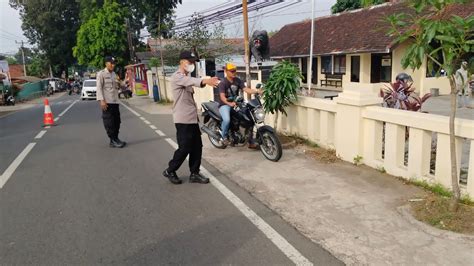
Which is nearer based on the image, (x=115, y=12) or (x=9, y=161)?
(x=9, y=161)

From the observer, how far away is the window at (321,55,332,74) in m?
25.4

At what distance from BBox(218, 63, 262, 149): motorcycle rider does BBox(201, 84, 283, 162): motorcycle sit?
0.36 feet

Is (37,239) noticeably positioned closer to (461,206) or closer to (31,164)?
(31,164)

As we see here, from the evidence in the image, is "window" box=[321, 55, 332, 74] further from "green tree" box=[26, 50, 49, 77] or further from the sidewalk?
"green tree" box=[26, 50, 49, 77]

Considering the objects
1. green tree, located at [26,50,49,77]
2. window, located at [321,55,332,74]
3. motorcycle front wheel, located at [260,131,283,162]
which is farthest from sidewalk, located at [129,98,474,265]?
green tree, located at [26,50,49,77]

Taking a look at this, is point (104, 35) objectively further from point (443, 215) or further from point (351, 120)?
point (443, 215)

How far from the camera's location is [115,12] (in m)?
40.9

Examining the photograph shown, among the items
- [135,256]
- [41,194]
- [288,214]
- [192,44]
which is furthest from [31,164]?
[192,44]

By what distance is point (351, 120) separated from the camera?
→ 20.7 feet

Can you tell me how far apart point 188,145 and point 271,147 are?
5.92 ft

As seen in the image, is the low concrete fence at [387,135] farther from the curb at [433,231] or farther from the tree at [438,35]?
the curb at [433,231]

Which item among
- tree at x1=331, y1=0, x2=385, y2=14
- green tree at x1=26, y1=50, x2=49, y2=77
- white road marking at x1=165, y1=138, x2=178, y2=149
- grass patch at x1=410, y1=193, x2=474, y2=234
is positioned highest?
tree at x1=331, y1=0, x2=385, y2=14

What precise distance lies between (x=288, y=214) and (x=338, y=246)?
89 centimetres

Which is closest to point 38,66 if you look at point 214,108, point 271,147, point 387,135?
point 214,108
